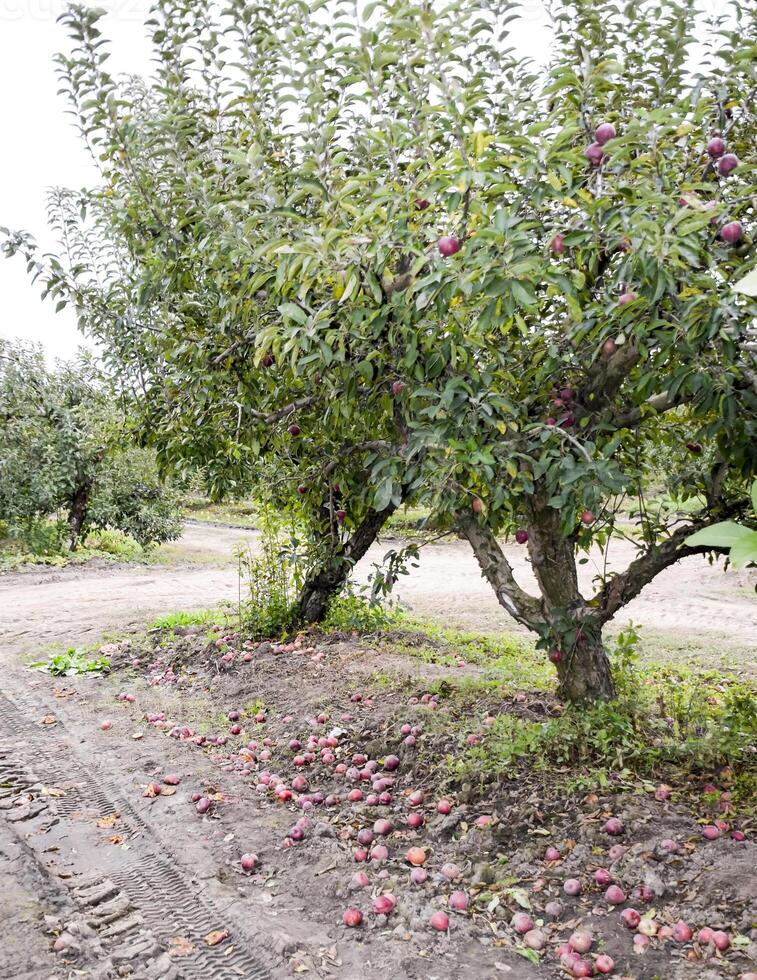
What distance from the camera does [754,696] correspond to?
459 cm

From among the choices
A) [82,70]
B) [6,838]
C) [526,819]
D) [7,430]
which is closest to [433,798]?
[526,819]

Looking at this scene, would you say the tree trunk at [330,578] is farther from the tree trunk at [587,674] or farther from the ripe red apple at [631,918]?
the ripe red apple at [631,918]

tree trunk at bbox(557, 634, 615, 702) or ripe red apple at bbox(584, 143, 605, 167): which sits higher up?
ripe red apple at bbox(584, 143, 605, 167)

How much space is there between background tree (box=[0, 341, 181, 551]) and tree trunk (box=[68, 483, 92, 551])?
20mm

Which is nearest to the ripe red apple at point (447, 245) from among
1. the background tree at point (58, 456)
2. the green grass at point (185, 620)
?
the green grass at point (185, 620)

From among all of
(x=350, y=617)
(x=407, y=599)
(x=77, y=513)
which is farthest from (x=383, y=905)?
(x=77, y=513)

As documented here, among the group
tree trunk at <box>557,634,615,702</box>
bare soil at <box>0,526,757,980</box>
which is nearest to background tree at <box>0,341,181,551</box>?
bare soil at <box>0,526,757,980</box>

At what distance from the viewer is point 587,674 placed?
3936 millimetres

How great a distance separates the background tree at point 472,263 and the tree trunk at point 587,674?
2 cm

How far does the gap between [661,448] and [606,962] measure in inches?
101

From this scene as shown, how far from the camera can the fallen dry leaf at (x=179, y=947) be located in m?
2.61

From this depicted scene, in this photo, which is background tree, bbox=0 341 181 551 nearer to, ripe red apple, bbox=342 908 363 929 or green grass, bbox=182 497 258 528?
green grass, bbox=182 497 258 528

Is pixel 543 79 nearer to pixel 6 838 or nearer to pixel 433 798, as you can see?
pixel 433 798

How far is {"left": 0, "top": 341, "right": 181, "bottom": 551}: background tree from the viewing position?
42.8ft
